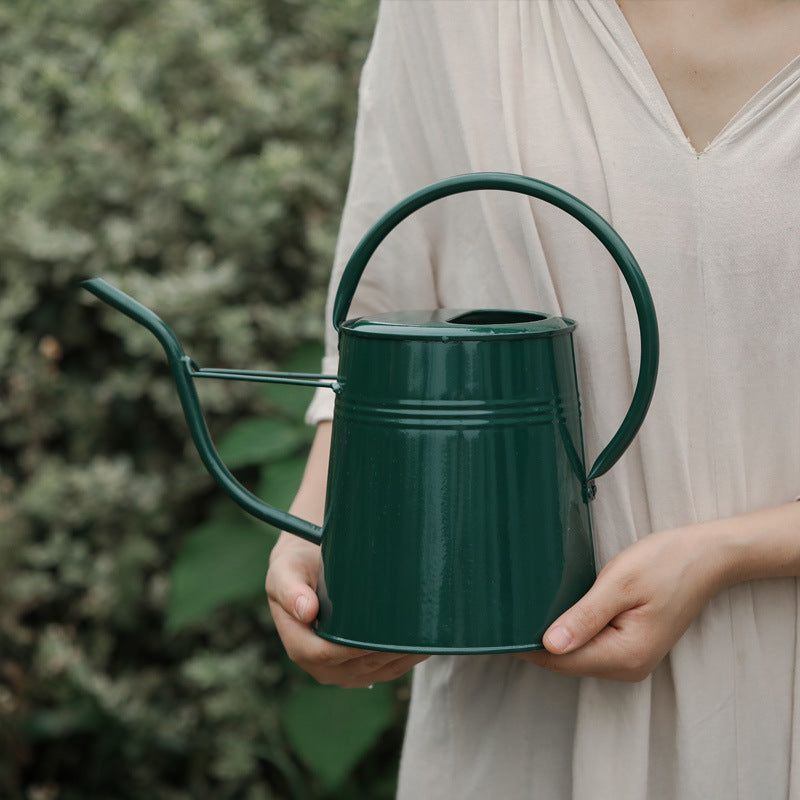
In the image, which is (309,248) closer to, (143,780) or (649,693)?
(143,780)

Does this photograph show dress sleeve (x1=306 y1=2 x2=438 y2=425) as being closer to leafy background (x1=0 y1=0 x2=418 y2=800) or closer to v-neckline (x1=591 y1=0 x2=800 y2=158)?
v-neckline (x1=591 y1=0 x2=800 y2=158)

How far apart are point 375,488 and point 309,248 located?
1.62 meters

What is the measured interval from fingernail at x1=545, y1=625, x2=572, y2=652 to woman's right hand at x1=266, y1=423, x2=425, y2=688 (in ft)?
0.40

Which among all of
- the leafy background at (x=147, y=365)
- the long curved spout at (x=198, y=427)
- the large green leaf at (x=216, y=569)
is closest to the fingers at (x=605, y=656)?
the long curved spout at (x=198, y=427)

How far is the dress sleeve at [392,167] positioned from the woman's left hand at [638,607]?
1.25 feet

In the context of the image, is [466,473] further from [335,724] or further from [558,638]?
[335,724]

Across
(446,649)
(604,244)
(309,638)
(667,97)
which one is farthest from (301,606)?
(667,97)

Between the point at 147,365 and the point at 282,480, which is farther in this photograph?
the point at 147,365

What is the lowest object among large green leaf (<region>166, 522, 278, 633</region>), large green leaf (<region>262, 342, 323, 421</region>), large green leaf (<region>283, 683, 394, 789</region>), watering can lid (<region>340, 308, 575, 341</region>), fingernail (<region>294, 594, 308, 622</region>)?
large green leaf (<region>283, 683, 394, 789</region>)

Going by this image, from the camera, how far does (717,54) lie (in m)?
1.00

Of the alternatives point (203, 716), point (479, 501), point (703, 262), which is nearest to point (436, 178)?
point (703, 262)

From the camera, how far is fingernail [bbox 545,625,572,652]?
0.85m

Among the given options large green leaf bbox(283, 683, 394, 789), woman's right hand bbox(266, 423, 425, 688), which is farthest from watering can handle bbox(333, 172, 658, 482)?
large green leaf bbox(283, 683, 394, 789)

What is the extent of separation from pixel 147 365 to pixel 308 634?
5.01 feet
